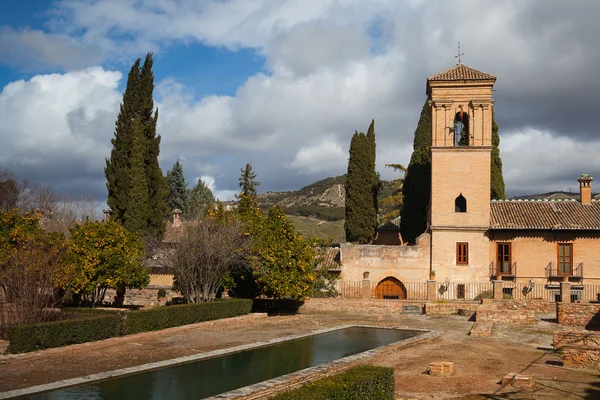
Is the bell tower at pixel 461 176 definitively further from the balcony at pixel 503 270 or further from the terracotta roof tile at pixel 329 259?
the terracotta roof tile at pixel 329 259

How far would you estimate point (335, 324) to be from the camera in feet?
77.6

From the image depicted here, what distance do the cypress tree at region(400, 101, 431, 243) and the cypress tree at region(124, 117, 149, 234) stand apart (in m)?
17.2

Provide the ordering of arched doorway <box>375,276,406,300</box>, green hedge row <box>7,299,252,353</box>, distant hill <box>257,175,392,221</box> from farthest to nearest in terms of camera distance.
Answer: distant hill <box>257,175,392,221</box> → arched doorway <box>375,276,406,300</box> → green hedge row <box>7,299,252,353</box>

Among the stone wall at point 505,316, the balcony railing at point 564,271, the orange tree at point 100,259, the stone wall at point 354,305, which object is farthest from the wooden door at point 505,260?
the orange tree at point 100,259

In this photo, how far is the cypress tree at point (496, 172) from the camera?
37691mm

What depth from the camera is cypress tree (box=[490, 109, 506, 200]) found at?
37.7 meters

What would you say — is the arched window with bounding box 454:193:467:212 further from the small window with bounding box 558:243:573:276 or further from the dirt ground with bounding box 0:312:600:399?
the dirt ground with bounding box 0:312:600:399

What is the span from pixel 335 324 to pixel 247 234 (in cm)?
579

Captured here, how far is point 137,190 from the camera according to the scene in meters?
32.8

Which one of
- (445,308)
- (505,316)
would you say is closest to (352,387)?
(505,316)

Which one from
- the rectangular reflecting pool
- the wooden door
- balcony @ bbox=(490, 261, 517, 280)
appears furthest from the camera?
the wooden door

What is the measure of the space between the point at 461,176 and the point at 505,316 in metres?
10.6

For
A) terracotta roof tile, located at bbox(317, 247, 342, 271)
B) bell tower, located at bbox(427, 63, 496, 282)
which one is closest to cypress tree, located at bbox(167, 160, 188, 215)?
terracotta roof tile, located at bbox(317, 247, 342, 271)

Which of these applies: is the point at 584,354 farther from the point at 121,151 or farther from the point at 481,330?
the point at 121,151
